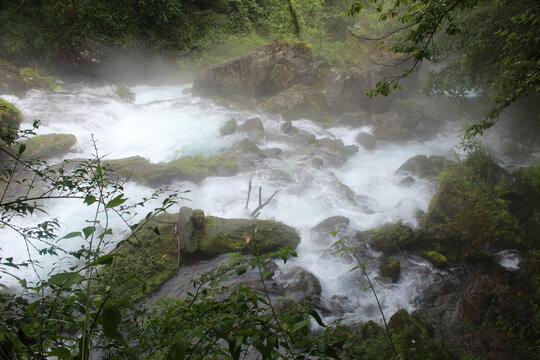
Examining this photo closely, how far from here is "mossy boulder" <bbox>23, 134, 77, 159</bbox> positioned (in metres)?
7.90

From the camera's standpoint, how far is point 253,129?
37.8 ft

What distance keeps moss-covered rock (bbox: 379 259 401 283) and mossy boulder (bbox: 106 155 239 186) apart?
5.36 m

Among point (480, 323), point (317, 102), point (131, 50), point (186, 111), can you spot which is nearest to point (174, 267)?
point (480, 323)

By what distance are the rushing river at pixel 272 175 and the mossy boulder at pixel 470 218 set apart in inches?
27.0

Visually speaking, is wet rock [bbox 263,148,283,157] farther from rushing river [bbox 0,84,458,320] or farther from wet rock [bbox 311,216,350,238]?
wet rock [bbox 311,216,350,238]

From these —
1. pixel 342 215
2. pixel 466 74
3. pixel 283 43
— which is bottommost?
pixel 342 215

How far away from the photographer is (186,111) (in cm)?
1317

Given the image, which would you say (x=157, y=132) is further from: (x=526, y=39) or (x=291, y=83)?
(x=526, y=39)

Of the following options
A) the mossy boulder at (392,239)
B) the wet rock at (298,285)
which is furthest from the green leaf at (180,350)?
the mossy boulder at (392,239)

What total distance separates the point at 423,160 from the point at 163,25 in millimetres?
13477

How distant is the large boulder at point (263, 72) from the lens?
13.8 metres

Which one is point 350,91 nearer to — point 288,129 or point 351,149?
point 351,149

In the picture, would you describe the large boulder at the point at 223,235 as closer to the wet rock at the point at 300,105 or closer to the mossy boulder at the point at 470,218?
the mossy boulder at the point at 470,218

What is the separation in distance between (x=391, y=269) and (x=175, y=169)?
640 centimetres
